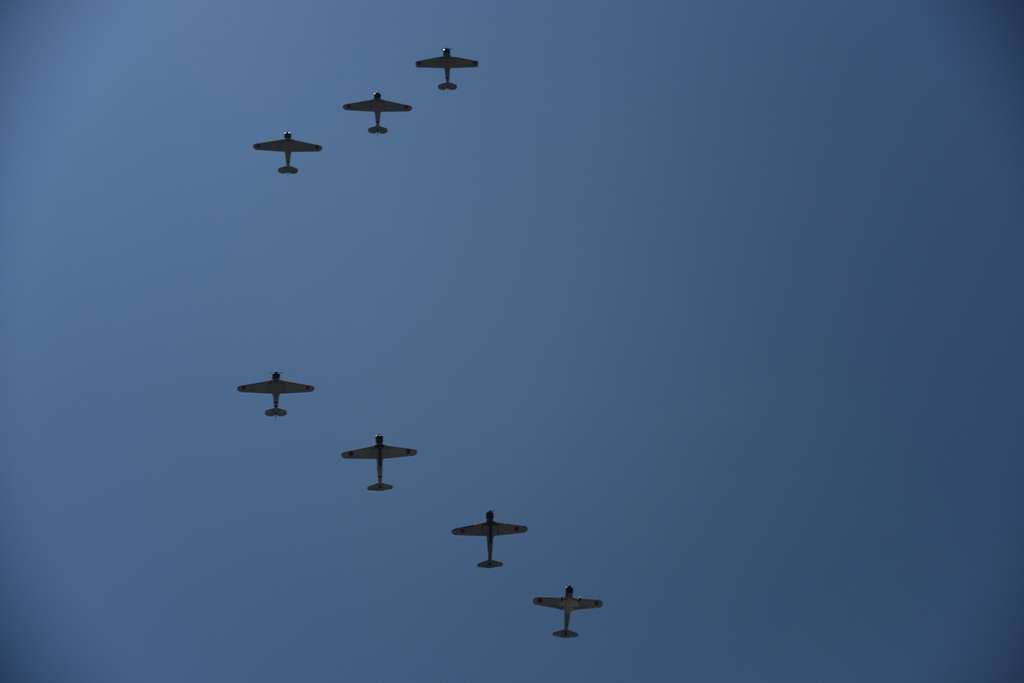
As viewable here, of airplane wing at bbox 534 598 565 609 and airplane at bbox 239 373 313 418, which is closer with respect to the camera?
airplane at bbox 239 373 313 418

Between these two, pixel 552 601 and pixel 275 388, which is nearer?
pixel 275 388

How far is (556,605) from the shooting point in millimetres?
132125

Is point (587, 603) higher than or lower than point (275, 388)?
lower

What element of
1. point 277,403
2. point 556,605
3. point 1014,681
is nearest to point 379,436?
point 277,403

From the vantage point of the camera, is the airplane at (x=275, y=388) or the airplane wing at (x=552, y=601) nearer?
the airplane at (x=275, y=388)

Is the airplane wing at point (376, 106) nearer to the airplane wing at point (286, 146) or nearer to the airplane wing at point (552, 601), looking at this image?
the airplane wing at point (286, 146)

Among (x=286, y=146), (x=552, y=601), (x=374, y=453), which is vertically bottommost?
(x=552, y=601)

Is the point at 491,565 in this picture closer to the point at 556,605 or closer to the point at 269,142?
the point at 556,605

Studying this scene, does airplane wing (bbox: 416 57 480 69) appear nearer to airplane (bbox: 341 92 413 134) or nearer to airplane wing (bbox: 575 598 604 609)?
airplane (bbox: 341 92 413 134)

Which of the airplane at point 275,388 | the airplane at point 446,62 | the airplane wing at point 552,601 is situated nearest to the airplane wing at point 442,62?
the airplane at point 446,62

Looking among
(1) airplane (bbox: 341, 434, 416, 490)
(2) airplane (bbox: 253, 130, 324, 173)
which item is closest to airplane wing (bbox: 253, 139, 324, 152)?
(2) airplane (bbox: 253, 130, 324, 173)

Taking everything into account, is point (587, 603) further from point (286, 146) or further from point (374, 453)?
point (286, 146)

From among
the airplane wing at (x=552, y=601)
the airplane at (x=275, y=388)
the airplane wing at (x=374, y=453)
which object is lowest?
the airplane wing at (x=552, y=601)

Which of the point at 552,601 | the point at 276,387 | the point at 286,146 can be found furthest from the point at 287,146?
the point at 552,601
